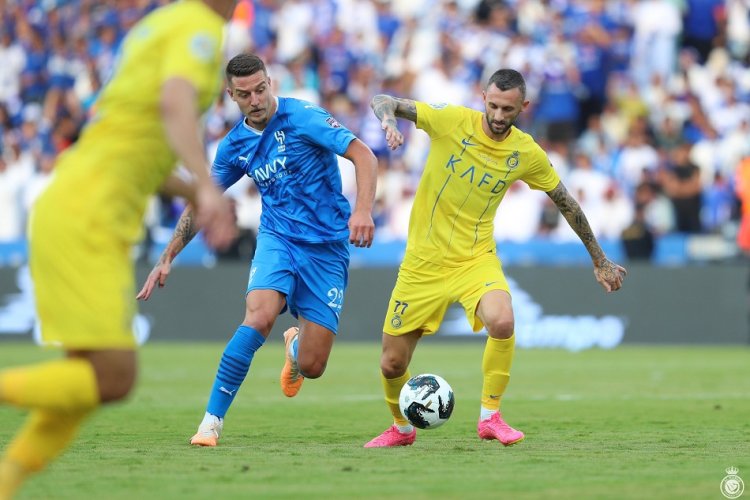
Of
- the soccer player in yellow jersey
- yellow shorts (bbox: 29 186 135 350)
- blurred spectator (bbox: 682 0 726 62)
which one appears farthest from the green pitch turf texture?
blurred spectator (bbox: 682 0 726 62)

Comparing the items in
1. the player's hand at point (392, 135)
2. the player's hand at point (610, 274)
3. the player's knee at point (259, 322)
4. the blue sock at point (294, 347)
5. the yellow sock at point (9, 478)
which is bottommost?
the yellow sock at point (9, 478)

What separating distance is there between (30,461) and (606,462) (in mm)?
3463

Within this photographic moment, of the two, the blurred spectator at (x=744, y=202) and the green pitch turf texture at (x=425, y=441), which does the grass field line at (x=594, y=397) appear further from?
the blurred spectator at (x=744, y=202)

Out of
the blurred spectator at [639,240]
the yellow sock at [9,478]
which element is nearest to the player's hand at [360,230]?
the yellow sock at [9,478]

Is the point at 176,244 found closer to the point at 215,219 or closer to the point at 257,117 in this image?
the point at 257,117

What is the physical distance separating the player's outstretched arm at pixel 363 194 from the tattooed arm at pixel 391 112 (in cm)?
24

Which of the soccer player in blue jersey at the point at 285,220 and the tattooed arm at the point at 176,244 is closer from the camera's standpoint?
the tattooed arm at the point at 176,244

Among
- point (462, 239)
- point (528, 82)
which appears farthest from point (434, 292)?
point (528, 82)

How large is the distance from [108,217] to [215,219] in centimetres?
61

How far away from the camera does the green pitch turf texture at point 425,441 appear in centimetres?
665

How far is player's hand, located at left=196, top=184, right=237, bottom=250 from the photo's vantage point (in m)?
5.40

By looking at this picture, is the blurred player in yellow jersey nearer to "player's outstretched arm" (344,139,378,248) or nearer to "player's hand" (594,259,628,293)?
"player's outstretched arm" (344,139,378,248)

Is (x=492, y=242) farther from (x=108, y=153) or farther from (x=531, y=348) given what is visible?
(x=531, y=348)

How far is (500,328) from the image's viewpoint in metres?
8.77
